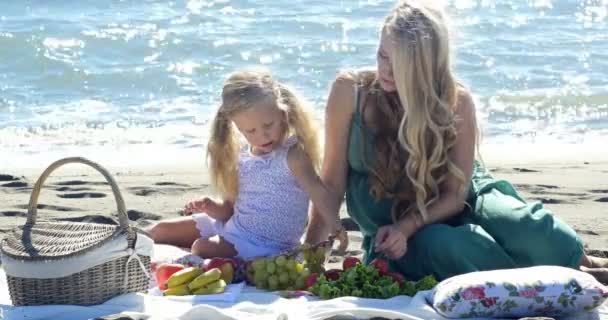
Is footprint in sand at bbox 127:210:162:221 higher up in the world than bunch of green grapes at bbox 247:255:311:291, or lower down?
lower down

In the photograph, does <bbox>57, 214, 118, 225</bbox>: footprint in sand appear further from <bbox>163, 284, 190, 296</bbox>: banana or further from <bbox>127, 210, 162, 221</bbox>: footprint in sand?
<bbox>163, 284, 190, 296</bbox>: banana

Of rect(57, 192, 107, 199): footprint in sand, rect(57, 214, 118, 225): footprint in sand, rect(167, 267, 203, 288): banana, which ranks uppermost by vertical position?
rect(167, 267, 203, 288): banana

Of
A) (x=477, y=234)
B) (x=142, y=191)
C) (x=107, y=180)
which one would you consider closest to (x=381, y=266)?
(x=477, y=234)

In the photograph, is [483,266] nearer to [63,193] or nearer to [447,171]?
[447,171]

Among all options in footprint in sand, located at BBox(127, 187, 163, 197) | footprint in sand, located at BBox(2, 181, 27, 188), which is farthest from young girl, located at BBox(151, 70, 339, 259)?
footprint in sand, located at BBox(2, 181, 27, 188)

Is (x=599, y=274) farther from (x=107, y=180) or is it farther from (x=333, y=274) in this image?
(x=107, y=180)

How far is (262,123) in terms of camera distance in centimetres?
447

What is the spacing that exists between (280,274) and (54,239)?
34.9 inches

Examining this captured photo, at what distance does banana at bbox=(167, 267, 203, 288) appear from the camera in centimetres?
420

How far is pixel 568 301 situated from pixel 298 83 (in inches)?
281

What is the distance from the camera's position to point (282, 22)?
45.2ft

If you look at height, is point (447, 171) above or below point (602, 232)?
above

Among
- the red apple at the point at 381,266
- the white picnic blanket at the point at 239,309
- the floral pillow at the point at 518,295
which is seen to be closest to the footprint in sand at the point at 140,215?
the white picnic blanket at the point at 239,309

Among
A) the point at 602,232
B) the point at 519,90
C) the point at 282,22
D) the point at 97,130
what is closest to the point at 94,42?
the point at 282,22
